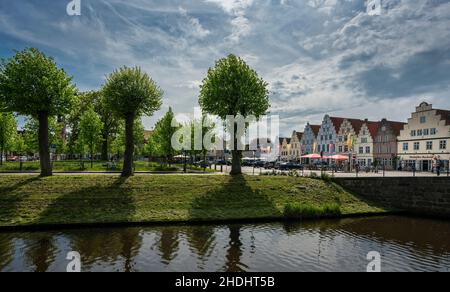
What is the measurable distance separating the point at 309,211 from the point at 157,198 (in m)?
11.2

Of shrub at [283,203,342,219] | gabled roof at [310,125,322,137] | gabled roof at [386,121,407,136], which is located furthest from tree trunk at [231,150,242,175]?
gabled roof at [310,125,322,137]

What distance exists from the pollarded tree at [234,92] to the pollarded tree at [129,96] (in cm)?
560

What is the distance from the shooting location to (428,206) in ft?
88.3

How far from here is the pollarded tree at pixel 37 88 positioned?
82.0 ft

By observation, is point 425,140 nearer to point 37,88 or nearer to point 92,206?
point 92,206

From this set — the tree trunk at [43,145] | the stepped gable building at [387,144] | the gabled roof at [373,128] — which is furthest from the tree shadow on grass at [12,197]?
the gabled roof at [373,128]

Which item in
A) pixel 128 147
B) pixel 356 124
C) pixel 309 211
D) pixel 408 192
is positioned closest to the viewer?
pixel 309 211

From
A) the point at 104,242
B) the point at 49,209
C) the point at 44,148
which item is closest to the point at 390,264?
the point at 104,242

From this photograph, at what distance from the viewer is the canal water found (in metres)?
12.6

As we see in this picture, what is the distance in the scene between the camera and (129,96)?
2772cm

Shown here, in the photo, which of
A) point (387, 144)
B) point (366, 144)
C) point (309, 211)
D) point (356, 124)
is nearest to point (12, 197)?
point (309, 211)

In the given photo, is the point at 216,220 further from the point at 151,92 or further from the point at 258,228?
the point at 151,92

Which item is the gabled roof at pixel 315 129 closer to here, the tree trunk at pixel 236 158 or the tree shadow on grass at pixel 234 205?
the tree trunk at pixel 236 158
